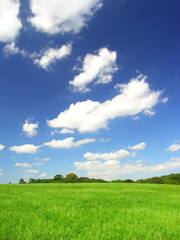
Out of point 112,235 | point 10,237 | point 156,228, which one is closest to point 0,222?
point 10,237

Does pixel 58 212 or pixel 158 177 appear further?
pixel 158 177

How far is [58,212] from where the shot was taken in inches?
401

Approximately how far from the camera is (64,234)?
6.97m

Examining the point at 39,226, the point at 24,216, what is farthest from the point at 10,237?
the point at 24,216

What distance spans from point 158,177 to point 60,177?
39554 mm

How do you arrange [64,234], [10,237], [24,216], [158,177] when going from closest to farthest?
[10,237]
[64,234]
[24,216]
[158,177]

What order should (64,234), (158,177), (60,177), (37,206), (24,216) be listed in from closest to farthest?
(64,234) < (24,216) < (37,206) < (60,177) < (158,177)

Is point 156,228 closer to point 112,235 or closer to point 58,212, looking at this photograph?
point 112,235

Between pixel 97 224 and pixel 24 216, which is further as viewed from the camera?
pixel 24 216

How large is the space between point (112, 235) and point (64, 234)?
164 cm

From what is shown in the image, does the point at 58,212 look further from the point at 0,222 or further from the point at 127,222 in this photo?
the point at 127,222

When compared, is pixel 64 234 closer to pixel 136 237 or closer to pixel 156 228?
pixel 136 237

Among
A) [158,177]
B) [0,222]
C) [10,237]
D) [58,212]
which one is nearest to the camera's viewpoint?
[10,237]

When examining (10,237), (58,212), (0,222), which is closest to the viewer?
(10,237)
